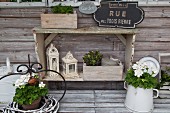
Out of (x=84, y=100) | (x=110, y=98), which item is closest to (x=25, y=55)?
(x=84, y=100)

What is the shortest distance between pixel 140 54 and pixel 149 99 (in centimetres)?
46

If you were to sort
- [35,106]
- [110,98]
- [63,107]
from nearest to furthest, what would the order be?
[35,106] < [63,107] < [110,98]

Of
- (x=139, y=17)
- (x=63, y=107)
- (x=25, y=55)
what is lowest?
(x=63, y=107)

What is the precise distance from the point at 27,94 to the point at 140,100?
2.37 ft

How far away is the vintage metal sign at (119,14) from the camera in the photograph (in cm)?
152

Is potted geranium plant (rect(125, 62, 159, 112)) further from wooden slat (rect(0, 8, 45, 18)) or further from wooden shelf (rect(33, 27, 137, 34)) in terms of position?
wooden slat (rect(0, 8, 45, 18))

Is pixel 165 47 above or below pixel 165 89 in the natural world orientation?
above

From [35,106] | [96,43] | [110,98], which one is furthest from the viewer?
[96,43]

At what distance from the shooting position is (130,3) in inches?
59.7

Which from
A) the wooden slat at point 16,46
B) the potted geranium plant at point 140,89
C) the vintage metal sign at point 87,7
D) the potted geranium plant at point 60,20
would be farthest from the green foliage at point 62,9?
the potted geranium plant at point 140,89

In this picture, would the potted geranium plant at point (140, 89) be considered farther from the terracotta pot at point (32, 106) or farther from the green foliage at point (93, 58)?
the terracotta pot at point (32, 106)

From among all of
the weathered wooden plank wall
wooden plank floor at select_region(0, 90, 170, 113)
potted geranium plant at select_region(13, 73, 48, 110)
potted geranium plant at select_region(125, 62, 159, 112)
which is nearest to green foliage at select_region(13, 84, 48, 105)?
potted geranium plant at select_region(13, 73, 48, 110)

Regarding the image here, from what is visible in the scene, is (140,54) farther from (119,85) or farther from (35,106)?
(35,106)

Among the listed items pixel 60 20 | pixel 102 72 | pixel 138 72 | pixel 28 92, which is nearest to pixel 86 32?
pixel 60 20
